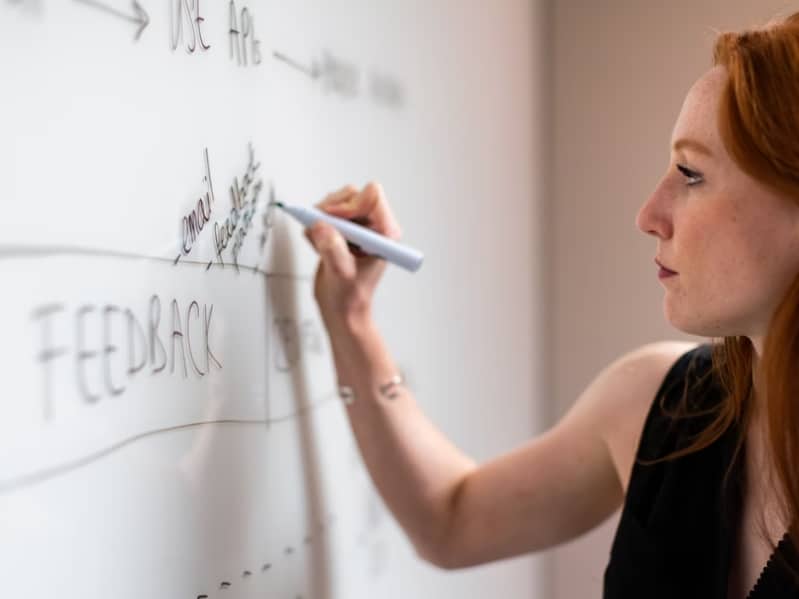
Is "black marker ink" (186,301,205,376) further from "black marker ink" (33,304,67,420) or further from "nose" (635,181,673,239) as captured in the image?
"nose" (635,181,673,239)

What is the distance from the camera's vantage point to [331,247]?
0.58 m

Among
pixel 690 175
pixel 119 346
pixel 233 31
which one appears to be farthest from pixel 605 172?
pixel 119 346

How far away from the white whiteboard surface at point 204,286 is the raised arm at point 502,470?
0.09 feet

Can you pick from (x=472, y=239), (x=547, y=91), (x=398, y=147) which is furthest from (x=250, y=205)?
(x=547, y=91)

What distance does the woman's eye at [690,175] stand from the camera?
0.58 m

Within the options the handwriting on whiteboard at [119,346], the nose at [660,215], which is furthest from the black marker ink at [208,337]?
the nose at [660,215]

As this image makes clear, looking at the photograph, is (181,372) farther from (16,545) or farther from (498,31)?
(498,31)

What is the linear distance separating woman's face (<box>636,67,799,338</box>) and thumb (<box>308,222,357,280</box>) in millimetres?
205

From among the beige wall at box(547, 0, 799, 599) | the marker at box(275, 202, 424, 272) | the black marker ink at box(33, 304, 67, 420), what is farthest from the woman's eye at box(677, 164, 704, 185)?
the beige wall at box(547, 0, 799, 599)

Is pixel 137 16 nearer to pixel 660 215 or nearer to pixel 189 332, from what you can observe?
pixel 189 332

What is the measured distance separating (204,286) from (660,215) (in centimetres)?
30

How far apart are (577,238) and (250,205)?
71cm

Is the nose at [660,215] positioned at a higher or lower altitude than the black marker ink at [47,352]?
higher

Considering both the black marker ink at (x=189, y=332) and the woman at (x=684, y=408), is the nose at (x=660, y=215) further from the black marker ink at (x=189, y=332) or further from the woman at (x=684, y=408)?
the black marker ink at (x=189, y=332)
